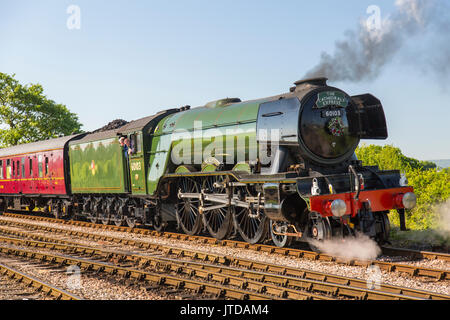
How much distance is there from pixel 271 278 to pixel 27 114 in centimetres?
3958

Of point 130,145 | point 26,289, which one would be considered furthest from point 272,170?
point 130,145

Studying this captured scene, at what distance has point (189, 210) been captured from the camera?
1325 centimetres

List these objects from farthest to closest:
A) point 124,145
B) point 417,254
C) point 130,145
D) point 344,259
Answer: point 124,145 < point 130,145 < point 417,254 < point 344,259

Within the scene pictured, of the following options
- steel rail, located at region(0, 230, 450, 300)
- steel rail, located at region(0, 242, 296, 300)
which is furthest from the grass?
steel rail, located at region(0, 242, 296, 300)

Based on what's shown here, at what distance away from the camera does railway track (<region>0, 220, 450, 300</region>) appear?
6371 mm

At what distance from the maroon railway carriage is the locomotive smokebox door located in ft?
42.8

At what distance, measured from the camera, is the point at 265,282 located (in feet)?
25.2

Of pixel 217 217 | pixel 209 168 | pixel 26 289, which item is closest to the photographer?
pixel 26 289

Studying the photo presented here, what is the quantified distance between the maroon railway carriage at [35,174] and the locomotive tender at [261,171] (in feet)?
12.1

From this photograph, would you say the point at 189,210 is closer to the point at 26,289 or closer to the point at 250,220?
the point at 250,220
